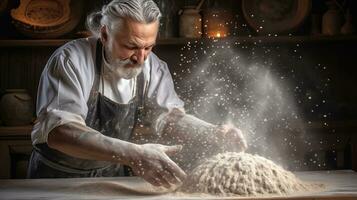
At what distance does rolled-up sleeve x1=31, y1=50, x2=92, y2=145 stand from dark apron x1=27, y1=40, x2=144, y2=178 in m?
0.14

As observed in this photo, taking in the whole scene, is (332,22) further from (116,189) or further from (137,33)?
(116,189)

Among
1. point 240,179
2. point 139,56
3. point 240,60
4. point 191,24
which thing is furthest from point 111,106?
point 240,60

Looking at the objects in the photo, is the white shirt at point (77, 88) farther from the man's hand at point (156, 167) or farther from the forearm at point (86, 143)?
the man's hand at point (156, 167)

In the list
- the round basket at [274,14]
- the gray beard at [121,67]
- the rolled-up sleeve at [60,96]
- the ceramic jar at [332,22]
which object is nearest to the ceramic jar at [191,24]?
the round basket at [274,14]

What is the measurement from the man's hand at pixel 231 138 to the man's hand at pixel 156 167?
0.43 metres

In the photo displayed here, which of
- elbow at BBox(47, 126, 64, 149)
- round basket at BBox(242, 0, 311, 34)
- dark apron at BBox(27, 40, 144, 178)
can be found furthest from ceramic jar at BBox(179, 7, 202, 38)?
elbow at BBox(47, 126, 64, 149)

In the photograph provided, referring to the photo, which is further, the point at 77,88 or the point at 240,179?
the point at 77,88

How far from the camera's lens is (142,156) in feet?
8.23

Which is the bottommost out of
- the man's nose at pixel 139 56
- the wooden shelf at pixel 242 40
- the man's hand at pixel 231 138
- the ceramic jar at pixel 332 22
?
the man's hand at pixel 231 138

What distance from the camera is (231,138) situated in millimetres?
2896

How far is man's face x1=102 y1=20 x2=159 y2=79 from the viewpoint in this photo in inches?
115

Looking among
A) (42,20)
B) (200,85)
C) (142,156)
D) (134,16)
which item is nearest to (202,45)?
(200,85)

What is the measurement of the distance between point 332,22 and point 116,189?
2.19 m

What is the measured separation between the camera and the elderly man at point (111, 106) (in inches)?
103
